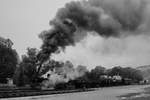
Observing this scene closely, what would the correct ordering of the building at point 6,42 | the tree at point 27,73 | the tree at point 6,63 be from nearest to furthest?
the tree at point 27,73 < the tree at point 6,63 < the building at point 6,42

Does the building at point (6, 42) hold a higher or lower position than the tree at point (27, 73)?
higher

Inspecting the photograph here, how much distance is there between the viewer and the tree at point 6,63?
8025 centimetres

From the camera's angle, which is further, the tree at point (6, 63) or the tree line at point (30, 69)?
the tree at point (6, 63)

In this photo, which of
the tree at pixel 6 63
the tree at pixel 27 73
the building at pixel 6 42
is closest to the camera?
the tree at pixel 27 73

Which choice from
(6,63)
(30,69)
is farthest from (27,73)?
(6,63)

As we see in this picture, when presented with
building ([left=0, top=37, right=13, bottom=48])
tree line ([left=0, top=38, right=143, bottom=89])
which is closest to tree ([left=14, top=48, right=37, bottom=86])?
tree line ([left=0, top=38, right=143, bottom=89])

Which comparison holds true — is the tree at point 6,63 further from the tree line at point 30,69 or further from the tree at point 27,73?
the tree at point 27,73

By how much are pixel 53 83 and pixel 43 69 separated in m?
7.16

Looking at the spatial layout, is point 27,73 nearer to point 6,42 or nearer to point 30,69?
point 30,69

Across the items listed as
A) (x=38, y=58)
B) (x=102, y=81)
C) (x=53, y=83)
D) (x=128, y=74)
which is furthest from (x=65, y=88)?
(x=128, y=74)

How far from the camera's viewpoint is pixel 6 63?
8288 cm

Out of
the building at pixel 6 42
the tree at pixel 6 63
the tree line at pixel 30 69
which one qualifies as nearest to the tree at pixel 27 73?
the tree line at pixel 30 69

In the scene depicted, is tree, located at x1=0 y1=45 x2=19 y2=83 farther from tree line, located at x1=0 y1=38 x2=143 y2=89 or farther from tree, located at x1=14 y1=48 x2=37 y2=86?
tree, located at x1=14 y1=48 x2=37 y2=86

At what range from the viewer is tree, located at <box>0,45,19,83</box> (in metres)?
80.2
